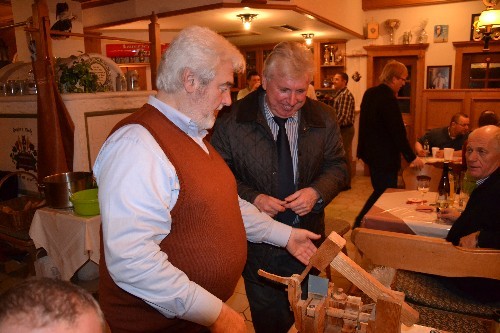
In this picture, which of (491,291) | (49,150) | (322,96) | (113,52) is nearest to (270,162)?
(491,291)

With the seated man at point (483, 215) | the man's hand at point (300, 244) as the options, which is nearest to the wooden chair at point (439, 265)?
the seated man at point (483, 215)

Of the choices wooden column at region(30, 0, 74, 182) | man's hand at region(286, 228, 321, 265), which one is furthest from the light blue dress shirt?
wooden column at region(30, 0, 74, 182)

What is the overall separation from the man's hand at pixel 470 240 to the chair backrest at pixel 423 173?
164 centimetres

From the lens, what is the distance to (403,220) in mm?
2699

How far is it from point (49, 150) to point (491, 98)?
6.84 metres

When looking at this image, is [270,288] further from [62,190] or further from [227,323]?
[62,190]

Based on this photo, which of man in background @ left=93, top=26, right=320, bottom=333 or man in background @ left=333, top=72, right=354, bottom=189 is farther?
man in background @ left=333, top=72, right=354, bottom=189

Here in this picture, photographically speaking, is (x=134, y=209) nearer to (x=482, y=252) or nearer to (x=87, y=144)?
(x=482, y=252)

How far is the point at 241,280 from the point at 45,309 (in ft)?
10.9

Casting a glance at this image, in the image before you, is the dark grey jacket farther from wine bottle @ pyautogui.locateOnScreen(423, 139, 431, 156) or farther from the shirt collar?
wine bottle @ pyautogui.locateOnScreen(423, 139, 431, 156)

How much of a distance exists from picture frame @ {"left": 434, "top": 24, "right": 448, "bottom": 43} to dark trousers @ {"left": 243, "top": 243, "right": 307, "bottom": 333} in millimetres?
6940

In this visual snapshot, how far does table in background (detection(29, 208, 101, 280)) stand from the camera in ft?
9.68

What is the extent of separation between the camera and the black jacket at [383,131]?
4.39 meters

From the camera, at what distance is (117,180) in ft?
3.58
